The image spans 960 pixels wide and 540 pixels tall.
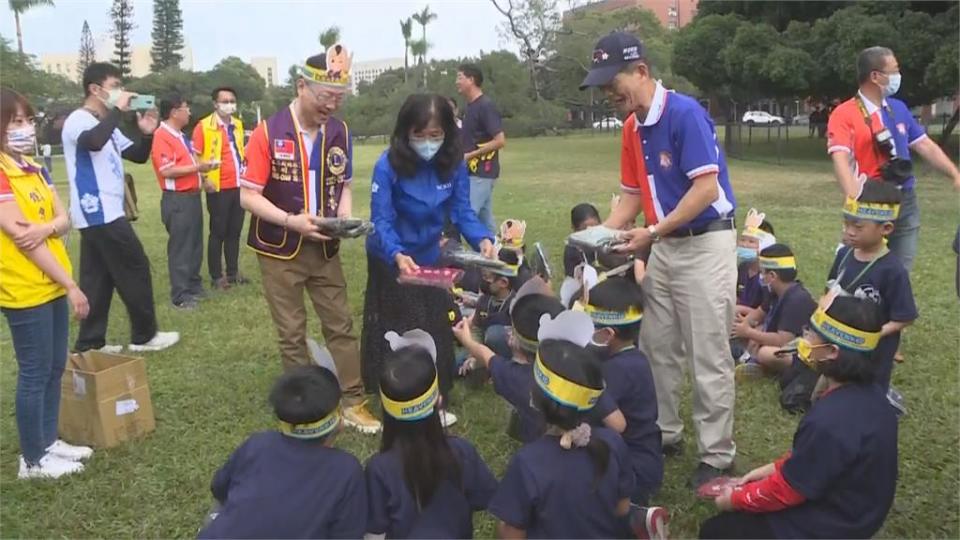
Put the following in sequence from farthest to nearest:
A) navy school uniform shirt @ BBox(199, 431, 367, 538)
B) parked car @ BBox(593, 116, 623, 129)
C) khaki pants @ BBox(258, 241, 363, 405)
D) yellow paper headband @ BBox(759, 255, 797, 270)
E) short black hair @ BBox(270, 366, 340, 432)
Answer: parked car @ BBox(593, 116, 623, 129), yellow paper headband @ BBox(759, 255, 797, 270), khaki pants @ BBox(258, 241, 363, 405), short black hair @ BBox(270, 366, 340, 432), navy school uniform shirt @ BBox(199, 431, 367, 538)

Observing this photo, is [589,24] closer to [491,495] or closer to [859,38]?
[859,38]

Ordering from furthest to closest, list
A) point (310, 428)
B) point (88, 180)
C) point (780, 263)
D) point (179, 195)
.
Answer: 1. point (179, 195)
2. point (88, 180)
3. point (780, 263)
4. point (310, 428)

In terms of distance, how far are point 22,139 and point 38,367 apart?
1.06m

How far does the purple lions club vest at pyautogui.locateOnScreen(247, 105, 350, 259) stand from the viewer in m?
3.97

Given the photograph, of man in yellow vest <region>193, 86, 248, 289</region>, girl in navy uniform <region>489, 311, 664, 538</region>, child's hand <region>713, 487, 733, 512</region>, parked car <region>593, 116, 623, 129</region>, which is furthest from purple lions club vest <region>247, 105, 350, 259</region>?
parked car <region>593, 116, 623, 129</region>

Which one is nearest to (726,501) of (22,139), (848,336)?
(848,336)

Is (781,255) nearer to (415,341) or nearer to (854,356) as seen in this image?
(854,356)

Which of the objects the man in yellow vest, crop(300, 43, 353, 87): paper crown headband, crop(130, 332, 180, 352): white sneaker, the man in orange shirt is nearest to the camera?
crop(300, 43, 353, 87): paper crown headband

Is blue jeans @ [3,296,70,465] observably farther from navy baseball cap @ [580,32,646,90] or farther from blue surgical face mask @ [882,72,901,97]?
blue surgical face mask @ [882,72,901,97]

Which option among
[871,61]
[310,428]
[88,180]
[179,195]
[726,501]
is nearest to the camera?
[310,428]

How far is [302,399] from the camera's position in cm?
249

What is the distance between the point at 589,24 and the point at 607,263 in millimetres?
49411

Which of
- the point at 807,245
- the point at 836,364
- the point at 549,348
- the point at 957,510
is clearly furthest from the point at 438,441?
the point at 807,245

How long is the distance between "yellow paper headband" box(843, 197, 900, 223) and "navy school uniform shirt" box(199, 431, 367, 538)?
9.52 ft
